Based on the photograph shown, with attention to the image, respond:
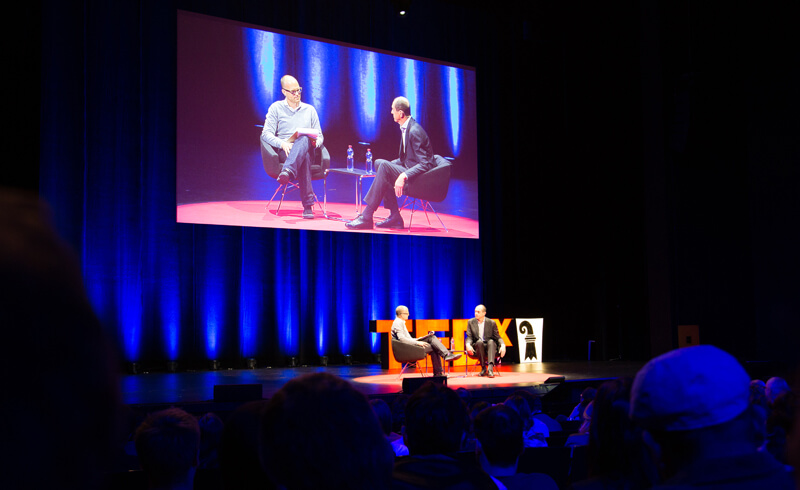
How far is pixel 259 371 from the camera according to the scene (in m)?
10.1

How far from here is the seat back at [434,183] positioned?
1153 cm

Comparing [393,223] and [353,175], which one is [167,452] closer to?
[353,175]

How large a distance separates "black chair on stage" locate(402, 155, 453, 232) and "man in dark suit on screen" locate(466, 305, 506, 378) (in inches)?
111

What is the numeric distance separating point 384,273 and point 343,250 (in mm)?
858

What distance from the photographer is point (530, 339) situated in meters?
11.6

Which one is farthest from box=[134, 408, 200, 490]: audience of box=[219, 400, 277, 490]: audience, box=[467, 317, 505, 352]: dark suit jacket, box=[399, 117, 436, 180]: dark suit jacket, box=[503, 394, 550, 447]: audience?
box=[399, 117, 436, 180]: dark suit jacket

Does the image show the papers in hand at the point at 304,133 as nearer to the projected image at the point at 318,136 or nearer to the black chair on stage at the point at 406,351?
the projected image at the point at 318,136

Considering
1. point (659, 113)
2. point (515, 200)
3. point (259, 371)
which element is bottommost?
point (259, 371)

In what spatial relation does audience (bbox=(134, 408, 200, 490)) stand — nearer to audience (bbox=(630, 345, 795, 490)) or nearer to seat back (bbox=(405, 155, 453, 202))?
audience (bbox=(630, 345, 795, 490))

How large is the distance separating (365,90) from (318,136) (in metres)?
1.34

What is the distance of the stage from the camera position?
6.33 m

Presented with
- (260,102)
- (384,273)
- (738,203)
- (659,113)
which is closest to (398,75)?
(260,102)

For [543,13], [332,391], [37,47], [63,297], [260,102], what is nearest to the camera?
[63,297]

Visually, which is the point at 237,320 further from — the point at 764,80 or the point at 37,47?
the point at 764,80
